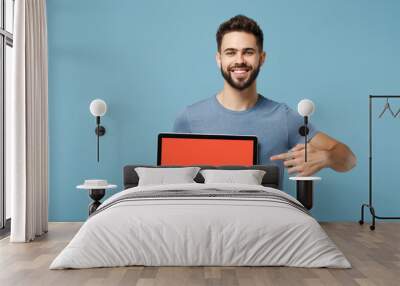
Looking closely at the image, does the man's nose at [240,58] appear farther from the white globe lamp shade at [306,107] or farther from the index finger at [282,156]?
the index finger at [282,156]

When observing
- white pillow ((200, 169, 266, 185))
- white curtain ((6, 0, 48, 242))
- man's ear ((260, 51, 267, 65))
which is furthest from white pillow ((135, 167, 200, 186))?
man's ear ((260, 51, 267, 65))

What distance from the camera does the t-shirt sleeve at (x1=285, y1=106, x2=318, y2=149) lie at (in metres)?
7.16

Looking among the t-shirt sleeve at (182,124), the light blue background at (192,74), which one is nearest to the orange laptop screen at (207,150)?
the t-shirt sleeve at (182,124)

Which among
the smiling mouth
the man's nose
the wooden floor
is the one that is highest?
the man's nose

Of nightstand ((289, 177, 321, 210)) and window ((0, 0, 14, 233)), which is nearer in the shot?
window ((0, 0, 14, 233))

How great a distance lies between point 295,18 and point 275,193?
2912 millimetres

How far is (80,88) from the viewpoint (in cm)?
725

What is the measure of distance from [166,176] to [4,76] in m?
2.20

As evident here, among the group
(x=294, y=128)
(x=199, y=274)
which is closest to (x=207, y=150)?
(x=294, y=128)

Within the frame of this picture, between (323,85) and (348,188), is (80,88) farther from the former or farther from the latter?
(348,188)

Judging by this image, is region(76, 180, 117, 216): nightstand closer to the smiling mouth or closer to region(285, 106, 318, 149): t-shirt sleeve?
the smiling mouth

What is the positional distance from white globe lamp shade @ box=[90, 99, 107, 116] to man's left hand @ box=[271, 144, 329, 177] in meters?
2.15

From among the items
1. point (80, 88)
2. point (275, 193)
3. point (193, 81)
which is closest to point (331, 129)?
point (193, 81)

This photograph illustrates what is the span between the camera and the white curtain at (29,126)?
19.1 feet
